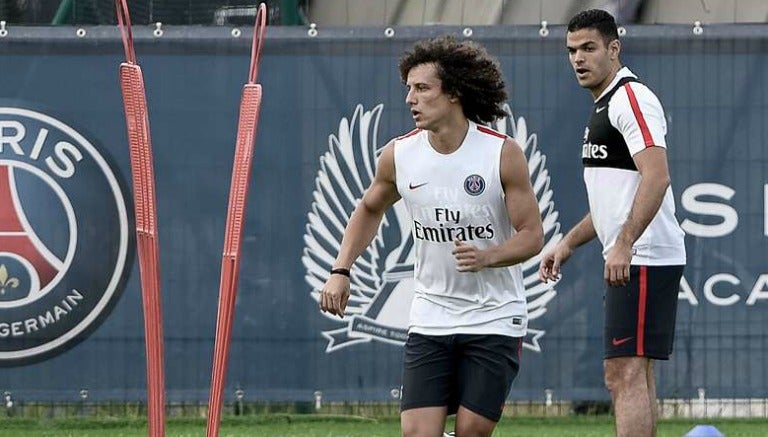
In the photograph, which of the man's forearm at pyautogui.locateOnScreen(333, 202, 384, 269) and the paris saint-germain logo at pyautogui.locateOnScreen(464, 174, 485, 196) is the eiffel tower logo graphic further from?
the paris saint-germain logo at pyautogui.locateOnScreen(464, 174, 485, 196)

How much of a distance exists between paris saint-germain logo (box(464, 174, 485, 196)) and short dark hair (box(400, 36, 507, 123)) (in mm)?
323

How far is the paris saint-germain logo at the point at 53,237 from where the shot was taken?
1054 cm

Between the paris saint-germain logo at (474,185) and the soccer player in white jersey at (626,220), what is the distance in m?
0.71

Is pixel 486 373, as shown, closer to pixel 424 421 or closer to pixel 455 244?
pixel 424 421

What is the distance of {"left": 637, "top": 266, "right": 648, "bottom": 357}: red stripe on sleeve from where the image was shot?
7168 mm

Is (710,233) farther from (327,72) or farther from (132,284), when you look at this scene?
(132,284)

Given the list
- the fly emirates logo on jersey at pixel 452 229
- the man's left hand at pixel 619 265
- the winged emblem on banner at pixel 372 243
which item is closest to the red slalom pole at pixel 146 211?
the fly emirates logo on jersey at pixel 452 229

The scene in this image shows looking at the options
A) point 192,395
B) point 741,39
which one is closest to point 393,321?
point 192,395

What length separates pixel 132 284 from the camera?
10617 millimetres

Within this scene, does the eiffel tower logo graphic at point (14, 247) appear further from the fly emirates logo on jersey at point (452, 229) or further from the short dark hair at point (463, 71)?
the fly emirates logo on jersey at point (452, 229)

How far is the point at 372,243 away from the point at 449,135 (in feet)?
12.6

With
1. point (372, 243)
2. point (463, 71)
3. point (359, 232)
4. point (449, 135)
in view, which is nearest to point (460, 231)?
point (449, 135)

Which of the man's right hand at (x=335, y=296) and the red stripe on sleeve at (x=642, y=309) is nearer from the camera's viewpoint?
the man's right hand at (x=335, y=296)

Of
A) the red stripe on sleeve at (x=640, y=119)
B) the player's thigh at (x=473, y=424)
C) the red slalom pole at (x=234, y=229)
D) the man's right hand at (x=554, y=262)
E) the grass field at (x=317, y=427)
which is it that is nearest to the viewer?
the player's thigh at (x=473, y=424)
